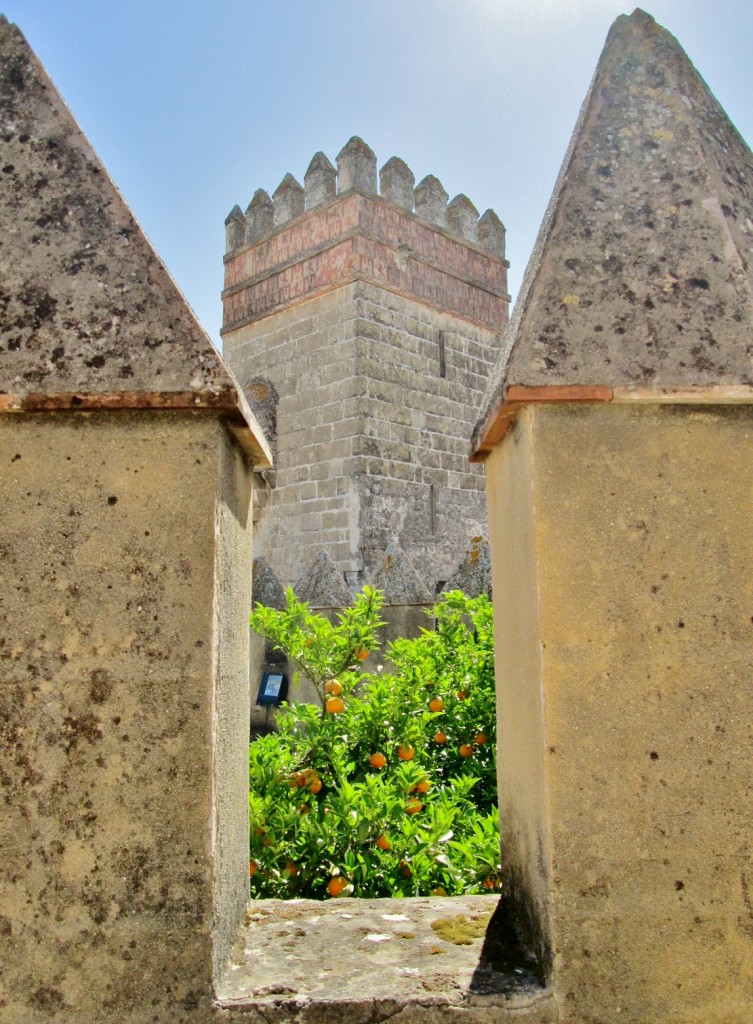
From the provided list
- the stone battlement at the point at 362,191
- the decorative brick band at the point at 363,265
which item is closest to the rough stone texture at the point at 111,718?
the decorative brick band at the point at 363,265

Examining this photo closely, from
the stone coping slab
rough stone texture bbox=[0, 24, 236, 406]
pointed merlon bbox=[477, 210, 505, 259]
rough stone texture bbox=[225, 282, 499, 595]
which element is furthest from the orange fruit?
pointed merlon bbox=[477, 210, 505, 259]

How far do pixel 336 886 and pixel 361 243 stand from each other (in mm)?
10576

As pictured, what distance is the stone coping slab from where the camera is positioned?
158 cm

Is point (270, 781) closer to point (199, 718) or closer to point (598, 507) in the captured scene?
point (199, 718)

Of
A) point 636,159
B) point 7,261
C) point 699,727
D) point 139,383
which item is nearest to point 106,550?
point 139,383

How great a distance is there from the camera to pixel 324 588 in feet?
21.9

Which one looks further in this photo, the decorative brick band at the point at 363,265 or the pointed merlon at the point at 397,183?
the pointed merlon at the point at 397,183

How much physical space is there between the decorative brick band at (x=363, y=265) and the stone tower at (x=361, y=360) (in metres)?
0.02

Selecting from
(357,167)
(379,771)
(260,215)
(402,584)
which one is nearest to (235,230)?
(260,215)

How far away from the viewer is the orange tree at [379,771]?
2.45m

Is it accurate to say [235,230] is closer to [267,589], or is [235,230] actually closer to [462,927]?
[267,589]

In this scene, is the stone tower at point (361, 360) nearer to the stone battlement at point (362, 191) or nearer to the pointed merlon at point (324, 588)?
the stone battlement at point (362, 191)

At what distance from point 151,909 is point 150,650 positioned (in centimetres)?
47

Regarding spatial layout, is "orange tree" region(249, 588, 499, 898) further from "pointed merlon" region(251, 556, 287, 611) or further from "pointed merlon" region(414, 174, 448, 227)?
"pointed merlon" region(414, 174, 448, 227)
